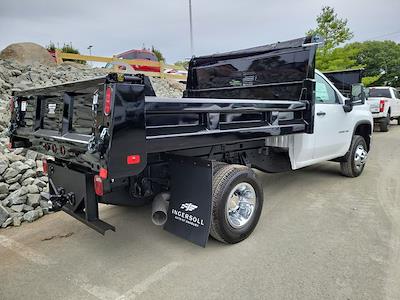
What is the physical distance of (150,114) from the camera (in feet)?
8.54

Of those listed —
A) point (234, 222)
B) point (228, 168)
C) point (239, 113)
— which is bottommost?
point (234, 222)

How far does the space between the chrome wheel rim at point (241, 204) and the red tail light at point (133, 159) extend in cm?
130

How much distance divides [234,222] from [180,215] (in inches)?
24.6

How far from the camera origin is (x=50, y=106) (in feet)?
10.6

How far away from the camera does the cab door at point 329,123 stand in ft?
16.0

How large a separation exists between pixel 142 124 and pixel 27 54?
44.2 feet

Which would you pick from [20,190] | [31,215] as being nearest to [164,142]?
[31,215]

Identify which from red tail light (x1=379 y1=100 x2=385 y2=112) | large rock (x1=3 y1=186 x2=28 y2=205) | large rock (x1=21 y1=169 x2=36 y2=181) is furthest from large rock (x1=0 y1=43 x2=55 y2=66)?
red tail light (x1=379 y1=100 x2=385 y2=112)

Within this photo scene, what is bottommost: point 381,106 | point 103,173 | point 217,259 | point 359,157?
point 217,259

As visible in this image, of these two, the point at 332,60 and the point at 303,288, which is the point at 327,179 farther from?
the point at 332,60

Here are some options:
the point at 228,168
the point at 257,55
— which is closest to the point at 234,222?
the point at 228,168

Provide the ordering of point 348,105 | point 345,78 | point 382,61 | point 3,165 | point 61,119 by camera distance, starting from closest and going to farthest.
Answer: point 61,119 → point 3,165 → point 348,105 → point 345,78 → point 382,61

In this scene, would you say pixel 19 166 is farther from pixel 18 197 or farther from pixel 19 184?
pixel 18 197

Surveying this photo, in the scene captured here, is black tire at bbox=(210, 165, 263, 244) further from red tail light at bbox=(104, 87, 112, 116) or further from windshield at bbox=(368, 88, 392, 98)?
windshield at bbox=(368, 88, 392, 98)
